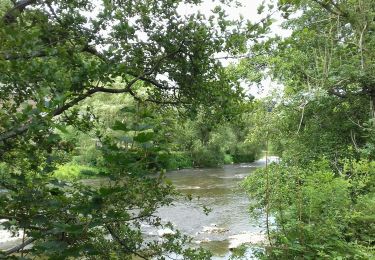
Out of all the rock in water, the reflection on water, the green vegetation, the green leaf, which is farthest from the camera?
the reflection on water

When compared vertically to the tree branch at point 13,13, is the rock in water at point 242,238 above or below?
below

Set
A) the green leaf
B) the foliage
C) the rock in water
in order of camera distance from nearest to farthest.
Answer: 1. the green leaf
2. the foliage
3. the rock in water

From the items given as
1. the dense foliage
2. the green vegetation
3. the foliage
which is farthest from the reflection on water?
the green vegetation

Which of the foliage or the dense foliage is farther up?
the dense foliage

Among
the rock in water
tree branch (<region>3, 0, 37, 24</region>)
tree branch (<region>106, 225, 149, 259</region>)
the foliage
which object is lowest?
the rock in water

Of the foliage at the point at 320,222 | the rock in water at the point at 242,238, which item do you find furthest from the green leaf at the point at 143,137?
the rock in water at the point at 242,238

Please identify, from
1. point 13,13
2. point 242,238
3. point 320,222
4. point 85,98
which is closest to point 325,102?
point 242,238

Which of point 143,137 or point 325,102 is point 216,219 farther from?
point 143,137

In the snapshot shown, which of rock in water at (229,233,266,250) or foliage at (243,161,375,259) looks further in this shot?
rock in water at (229,233,266,250)

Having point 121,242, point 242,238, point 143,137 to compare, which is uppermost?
point 143,137

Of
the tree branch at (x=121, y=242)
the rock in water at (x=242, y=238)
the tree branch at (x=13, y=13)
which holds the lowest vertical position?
the rock in water at (x=242, y=238)

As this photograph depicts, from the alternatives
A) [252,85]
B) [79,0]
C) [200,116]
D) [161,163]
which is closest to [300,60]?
[252,85]

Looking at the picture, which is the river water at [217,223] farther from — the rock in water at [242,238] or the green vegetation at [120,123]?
the green vegetation at [120,123]

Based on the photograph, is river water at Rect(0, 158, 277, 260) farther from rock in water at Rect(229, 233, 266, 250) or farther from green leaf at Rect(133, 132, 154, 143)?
green leaf at Rect(133, 132, 154, 143)
